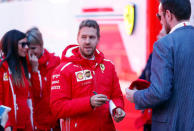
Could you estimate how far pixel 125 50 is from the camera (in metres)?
6.14

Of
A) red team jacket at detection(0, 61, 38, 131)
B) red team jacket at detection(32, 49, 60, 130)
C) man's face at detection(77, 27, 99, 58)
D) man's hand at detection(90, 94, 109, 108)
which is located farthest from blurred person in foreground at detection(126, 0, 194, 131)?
red team jacket at detection(32, 49, 60, 130)

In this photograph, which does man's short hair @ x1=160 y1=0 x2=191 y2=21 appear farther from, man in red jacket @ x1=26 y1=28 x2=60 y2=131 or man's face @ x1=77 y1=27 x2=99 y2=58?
man in red jacket @ x1=26 y1=28 x2=60 y2=131

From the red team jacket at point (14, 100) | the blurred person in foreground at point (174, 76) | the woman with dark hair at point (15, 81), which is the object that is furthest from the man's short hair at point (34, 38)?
the blurred person in foreground at point (174, 76)

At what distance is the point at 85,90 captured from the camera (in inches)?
131

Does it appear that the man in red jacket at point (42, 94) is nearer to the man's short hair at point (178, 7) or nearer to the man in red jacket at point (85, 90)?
the man in red jacket at point (85, 90)

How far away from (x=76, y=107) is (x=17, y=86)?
0.96 m

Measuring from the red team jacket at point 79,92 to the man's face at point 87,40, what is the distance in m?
0.07

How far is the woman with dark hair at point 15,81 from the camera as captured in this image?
3.86 m

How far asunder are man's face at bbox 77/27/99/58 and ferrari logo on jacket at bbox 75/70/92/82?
0.57 ft

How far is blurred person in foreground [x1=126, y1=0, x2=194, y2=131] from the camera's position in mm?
2945

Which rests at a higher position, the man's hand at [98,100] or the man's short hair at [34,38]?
the man's short hair at [34,38]

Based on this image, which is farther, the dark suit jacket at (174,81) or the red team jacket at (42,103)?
the red team jacket at (42,103)

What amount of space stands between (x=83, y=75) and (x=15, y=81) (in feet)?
3.00

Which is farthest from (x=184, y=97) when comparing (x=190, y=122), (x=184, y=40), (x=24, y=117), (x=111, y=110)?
(x=24, y=117)
